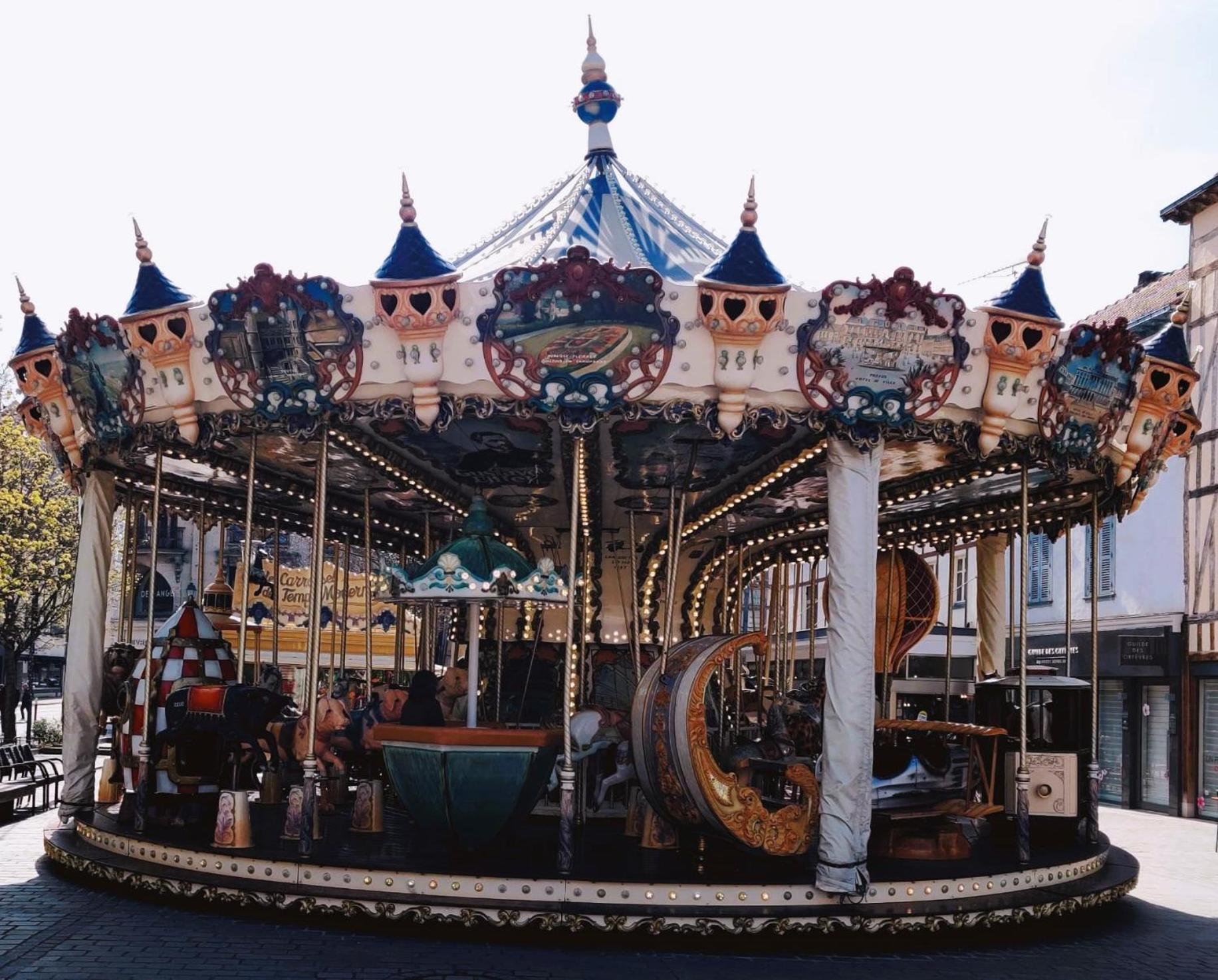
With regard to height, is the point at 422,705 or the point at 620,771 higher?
the point at 422,705

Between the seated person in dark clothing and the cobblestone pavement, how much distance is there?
1802mm

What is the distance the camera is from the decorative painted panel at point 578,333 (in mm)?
9305

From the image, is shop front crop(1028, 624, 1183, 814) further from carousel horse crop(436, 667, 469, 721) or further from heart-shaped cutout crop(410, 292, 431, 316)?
heart-shaped cutout crop(410, 292, 431, 316)

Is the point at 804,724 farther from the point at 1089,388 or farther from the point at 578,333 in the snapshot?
the point at 578,333

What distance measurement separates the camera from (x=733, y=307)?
30.8 feet

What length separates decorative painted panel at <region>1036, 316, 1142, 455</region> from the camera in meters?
10.3

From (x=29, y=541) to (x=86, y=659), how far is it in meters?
12.4

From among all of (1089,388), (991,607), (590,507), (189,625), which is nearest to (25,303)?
(189,625)

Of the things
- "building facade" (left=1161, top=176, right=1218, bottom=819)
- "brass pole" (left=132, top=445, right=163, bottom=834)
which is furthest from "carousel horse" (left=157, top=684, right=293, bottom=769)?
"building facade" (left=1161, top=176, right=1218, bottom=819)

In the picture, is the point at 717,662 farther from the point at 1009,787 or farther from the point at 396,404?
the point at 1009,787

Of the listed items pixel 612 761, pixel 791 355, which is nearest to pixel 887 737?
pixel 612 761

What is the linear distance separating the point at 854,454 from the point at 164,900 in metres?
6.36

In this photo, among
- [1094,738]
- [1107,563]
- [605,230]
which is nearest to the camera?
[605,230]

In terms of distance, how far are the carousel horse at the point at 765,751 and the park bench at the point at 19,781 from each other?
28.0 ft
